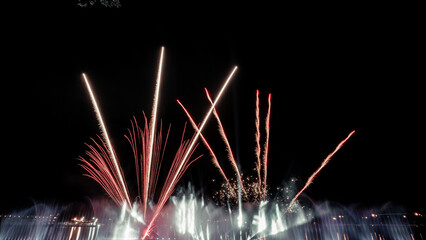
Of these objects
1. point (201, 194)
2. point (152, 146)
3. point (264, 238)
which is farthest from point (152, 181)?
point (201, 194)

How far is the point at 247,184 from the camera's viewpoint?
1441 inches

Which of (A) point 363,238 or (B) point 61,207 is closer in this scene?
(A) point 363,238

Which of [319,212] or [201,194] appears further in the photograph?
[319,212]

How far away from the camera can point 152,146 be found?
40.5ft

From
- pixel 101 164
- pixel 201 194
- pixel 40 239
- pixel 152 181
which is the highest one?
pixel 201 194

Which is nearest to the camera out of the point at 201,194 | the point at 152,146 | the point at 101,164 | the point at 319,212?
the point at 152,146

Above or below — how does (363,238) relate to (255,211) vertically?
below

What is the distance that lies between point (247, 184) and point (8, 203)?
37.1 m

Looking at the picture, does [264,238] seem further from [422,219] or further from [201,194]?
[422,219]

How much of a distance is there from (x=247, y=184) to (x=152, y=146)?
88.8ft

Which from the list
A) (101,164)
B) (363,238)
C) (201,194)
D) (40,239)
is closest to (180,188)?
(201,194)

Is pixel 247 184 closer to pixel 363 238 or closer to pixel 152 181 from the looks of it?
pixel 363 238

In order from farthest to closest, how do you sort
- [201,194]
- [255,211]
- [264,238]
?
[201,194], [255,211], [264,238]

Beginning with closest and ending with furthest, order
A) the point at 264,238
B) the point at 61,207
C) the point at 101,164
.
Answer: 1. the point at 101,164
2. the point at 264,238
3. the point at 61,207
